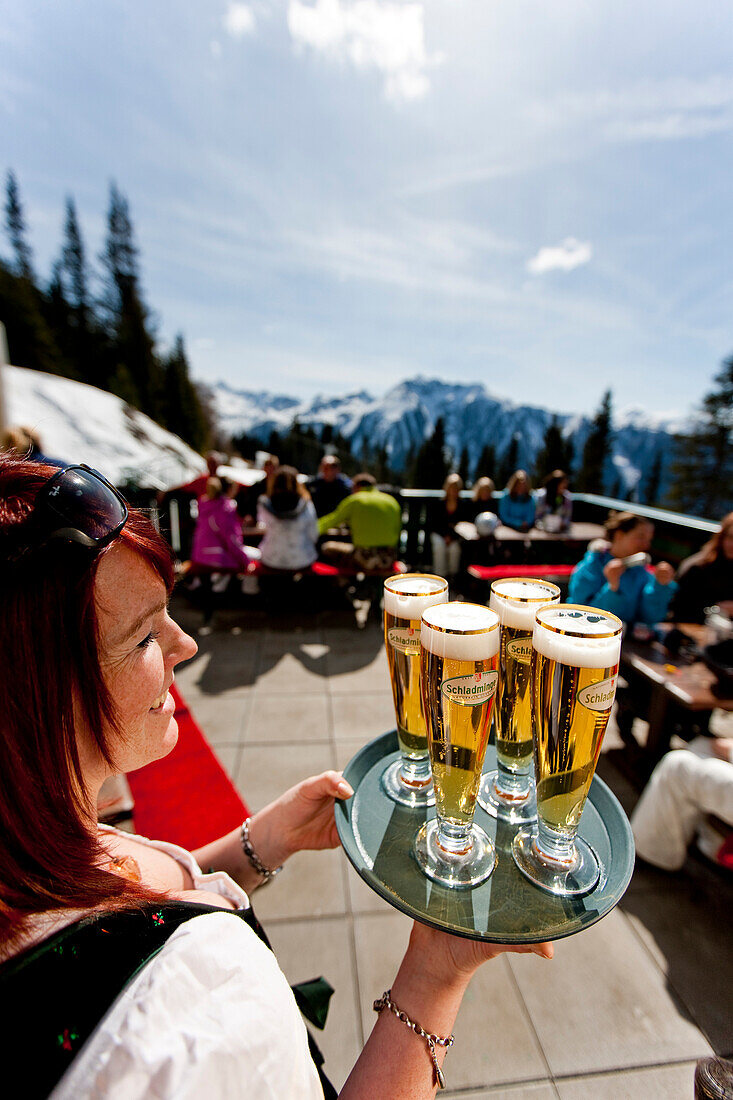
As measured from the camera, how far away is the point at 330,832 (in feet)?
4.08

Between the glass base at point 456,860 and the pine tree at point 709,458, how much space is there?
4462cm

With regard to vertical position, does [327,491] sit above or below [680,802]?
above

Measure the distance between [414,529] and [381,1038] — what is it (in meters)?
6.43

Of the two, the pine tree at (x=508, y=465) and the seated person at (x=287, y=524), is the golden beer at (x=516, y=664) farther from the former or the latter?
the pine tree at (x=508, y=465)

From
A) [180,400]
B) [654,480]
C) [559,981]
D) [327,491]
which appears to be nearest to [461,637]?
[559,981]

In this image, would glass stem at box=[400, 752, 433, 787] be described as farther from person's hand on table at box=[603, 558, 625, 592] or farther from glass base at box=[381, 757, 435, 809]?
person's hand on table at box=[603, 558, 625, 592]

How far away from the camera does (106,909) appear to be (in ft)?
2.09

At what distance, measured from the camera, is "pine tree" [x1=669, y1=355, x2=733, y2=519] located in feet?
122

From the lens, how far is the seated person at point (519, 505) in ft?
22.0

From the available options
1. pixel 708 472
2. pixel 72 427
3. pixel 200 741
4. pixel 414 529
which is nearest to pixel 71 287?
pixel 72 427

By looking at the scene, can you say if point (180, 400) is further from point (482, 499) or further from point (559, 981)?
point (559, 981)

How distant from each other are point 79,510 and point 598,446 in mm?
59240

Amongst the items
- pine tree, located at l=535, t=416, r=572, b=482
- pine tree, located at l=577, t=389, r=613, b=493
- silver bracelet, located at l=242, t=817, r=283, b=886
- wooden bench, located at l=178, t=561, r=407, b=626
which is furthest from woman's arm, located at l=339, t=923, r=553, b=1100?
pine tree, located at l=577, t=389, r=613, b=493

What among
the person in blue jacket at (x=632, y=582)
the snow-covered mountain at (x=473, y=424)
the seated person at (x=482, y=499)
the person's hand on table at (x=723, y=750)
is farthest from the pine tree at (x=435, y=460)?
the snow-covered mountain at (x=473, y=424)
